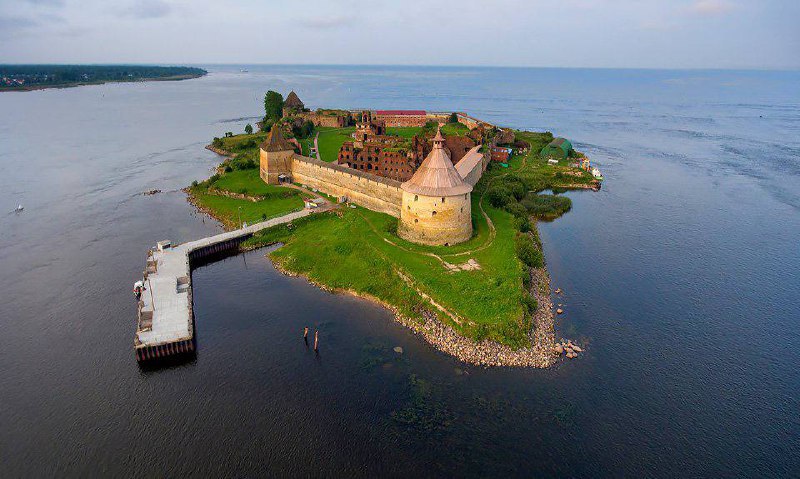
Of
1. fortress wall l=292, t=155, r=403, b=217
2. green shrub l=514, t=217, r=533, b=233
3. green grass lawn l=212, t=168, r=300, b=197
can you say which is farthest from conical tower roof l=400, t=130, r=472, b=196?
green grass lawn l=212, t=168, r=300, b=197

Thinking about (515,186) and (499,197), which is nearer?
(499,197)

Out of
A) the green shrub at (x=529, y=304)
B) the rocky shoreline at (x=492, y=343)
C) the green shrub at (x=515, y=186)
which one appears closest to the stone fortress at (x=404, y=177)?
the green shrub at (x=515, y=186)

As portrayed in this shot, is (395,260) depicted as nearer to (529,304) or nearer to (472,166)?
(529,304)

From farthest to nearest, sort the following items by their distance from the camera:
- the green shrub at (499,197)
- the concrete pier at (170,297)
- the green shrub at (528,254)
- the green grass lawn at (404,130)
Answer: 1. the green grass lawn at (404,130)
2. the green shrub at (499,197)
3. the green shrub at (528,254)
4. the concrete pier at (170,297)

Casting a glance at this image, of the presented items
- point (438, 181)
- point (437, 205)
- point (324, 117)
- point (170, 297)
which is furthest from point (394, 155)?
point (324, 117)

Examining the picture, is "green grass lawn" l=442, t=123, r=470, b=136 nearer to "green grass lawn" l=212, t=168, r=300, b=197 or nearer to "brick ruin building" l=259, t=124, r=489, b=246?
"brick ruin building" l=259, t=124, r=489, b=246

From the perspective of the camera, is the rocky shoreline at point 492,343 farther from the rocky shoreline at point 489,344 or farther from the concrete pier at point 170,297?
the concrete pier at point 170,297

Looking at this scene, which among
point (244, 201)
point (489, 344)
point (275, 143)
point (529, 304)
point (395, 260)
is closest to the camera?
point (489, 344)

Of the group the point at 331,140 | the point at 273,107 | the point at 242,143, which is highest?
the point at 273,107
